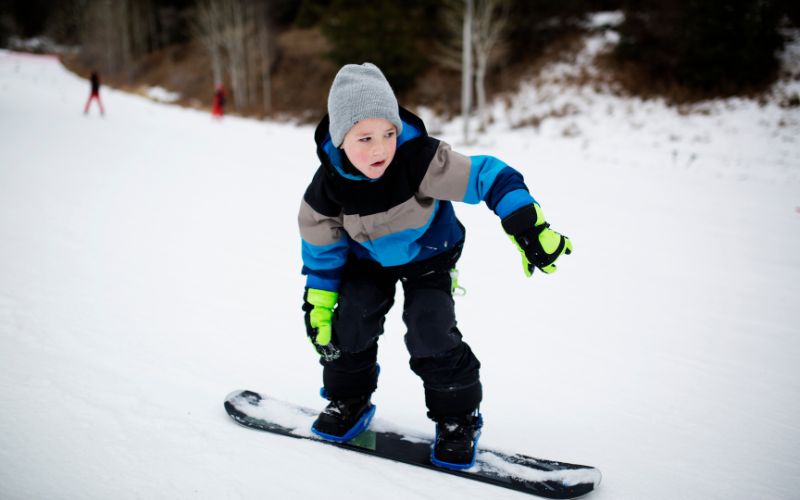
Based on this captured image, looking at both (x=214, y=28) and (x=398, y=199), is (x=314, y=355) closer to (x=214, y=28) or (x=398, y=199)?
(x=398, y=199)

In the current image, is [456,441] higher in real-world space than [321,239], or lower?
lower

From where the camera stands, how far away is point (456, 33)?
53.7ft

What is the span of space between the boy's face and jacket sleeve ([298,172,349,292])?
0.23 m

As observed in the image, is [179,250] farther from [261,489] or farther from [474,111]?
[474,111]

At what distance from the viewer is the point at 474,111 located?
16.0 m

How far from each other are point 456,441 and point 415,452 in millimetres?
200

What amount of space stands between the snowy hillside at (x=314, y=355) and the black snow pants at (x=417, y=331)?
310 millimetres

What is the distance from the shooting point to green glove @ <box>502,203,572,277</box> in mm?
1512

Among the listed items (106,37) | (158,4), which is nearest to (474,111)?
(158,4)

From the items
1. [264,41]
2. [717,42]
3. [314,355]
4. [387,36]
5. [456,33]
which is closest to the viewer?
[314,355]

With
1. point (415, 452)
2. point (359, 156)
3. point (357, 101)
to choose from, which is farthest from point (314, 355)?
point (357, 101)

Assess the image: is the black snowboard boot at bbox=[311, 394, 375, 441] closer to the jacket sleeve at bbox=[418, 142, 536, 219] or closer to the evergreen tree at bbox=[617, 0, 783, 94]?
the jacket sleeve at bbox=[418, 142, 536, 219]

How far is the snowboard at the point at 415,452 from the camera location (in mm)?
1737

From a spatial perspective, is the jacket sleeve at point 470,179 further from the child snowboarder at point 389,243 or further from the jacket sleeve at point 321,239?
the jacket sleeve at point 321,239
